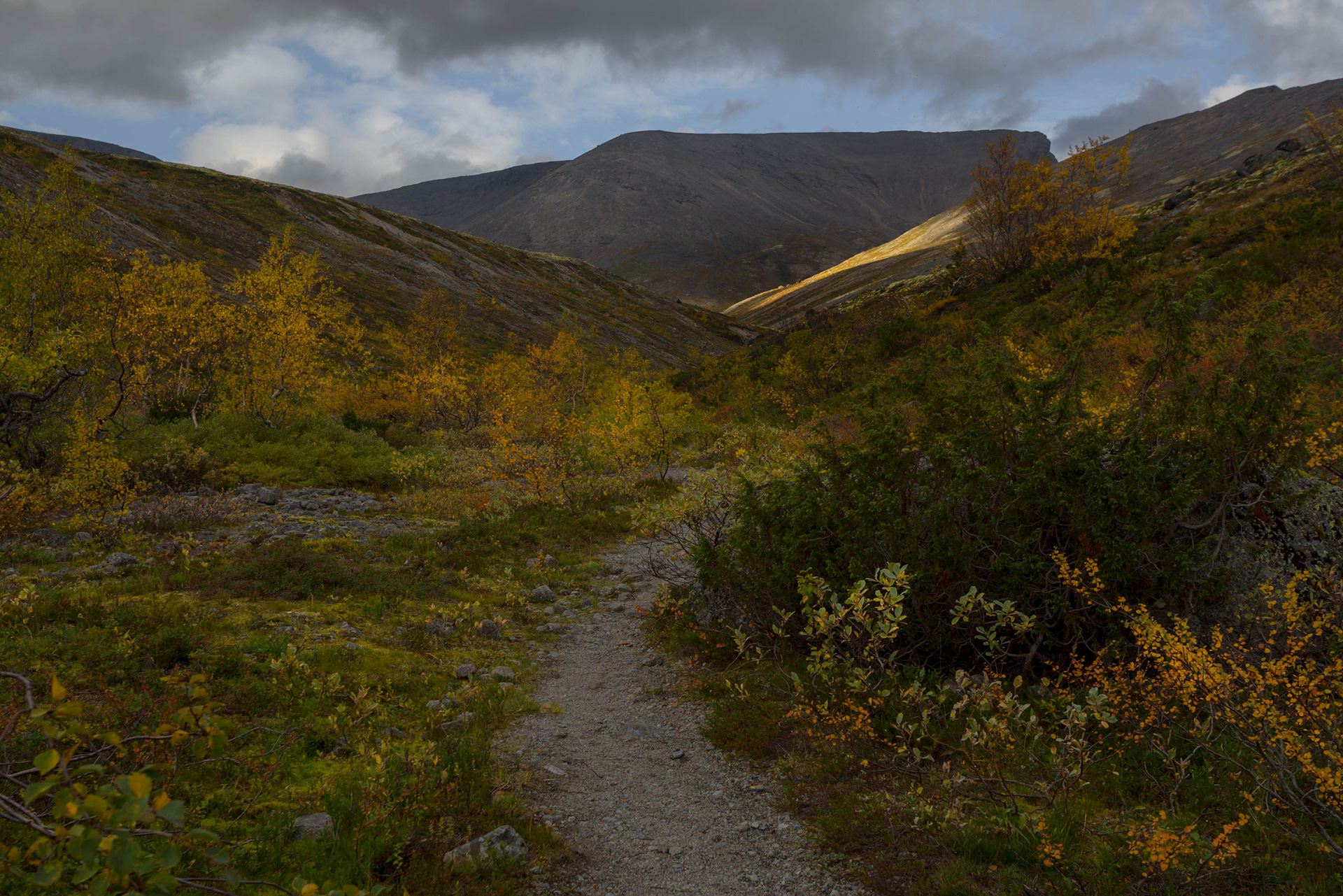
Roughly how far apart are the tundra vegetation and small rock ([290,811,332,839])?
0.24ft

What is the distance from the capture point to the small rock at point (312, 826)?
179 inches

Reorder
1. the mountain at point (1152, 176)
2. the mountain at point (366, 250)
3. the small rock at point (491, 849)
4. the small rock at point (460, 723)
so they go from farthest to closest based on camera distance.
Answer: the mountain at point (1152, 176) → the mountain at point (366, 250) → the small rock at point (460, 723) → the small rock at point (491, 849)

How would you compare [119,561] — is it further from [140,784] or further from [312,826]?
[140,784]

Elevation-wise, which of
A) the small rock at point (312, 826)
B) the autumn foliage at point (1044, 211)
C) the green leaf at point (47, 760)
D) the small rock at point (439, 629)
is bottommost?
the small rock at point (439, 629)

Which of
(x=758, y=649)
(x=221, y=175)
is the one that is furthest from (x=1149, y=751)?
(x=221, y=175)

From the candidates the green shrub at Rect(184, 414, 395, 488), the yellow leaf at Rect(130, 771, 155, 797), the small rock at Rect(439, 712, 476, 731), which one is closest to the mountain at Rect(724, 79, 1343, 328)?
the green shrub at Rect(184, 414, 395, 488)

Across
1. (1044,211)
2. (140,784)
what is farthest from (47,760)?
(1044,211)

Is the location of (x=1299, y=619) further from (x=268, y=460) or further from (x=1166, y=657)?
(x=268, y=460)

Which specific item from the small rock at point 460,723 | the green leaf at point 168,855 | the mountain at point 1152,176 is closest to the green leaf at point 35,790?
the green leaf at point 168,855

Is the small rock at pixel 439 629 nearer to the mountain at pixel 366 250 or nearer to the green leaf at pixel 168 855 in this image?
the green leaf at pixel 168 855

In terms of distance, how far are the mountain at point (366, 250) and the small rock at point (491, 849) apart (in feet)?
136

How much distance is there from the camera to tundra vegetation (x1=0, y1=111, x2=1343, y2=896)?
419cm

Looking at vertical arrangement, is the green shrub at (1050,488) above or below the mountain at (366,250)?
below

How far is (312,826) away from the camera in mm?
Result: 4633
